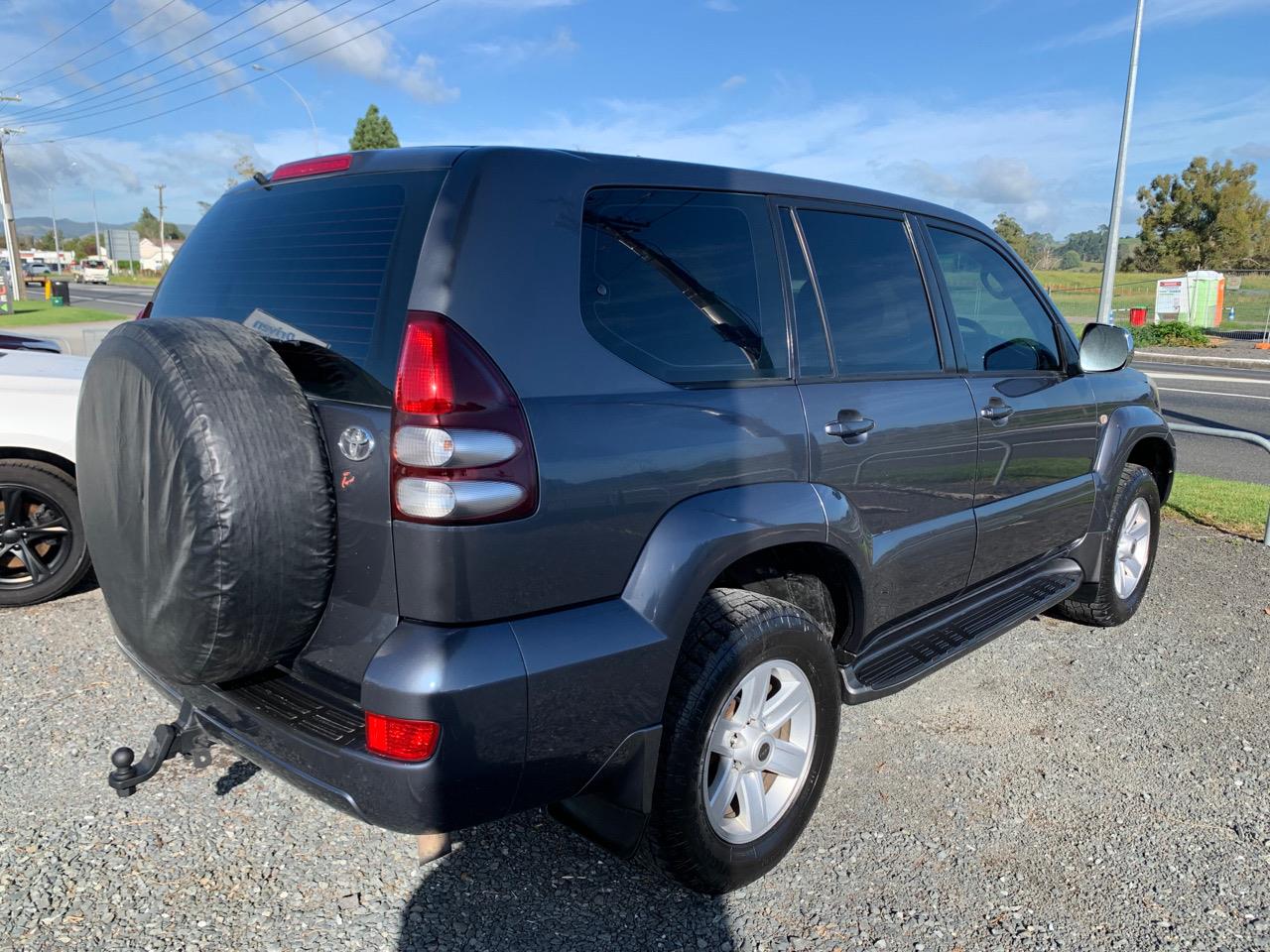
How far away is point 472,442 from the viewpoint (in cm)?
196

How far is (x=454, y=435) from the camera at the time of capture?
1.96m

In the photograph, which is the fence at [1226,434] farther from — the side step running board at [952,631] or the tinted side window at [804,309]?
the tinted side window at [804,309]

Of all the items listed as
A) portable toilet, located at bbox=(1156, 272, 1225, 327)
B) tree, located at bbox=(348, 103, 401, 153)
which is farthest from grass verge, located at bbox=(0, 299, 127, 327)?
portable toilet, located at bbox=(1156, 272, 1225, 327)

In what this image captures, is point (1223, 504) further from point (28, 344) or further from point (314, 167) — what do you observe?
point (28, 344)

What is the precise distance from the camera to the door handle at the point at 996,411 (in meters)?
3.38

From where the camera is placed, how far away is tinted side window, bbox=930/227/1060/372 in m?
3.54

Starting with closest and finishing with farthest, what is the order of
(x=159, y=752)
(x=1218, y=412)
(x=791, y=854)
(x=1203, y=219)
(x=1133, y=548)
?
1. (x=159, y=752)
2. (x=791, y=854)
3. (x=1133, y=548)
4. (x=1218, y=412)
5. (x=1203, y=219)

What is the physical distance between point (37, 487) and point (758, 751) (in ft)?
11.9

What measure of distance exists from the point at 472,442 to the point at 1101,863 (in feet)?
7.20

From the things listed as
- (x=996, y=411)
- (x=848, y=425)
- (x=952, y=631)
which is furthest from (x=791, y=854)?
(x=996, y=411)

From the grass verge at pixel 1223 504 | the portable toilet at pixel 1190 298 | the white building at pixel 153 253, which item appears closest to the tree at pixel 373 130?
the portable toilet at pixel 1190 298

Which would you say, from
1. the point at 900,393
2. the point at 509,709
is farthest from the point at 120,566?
the point at 900,393

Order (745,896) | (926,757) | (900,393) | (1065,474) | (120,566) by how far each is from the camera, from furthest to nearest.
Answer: (1065,474), (926,757), (900,393), (745,896), (120,566)

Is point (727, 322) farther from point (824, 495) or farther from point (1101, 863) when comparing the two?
point (1101, 863)
